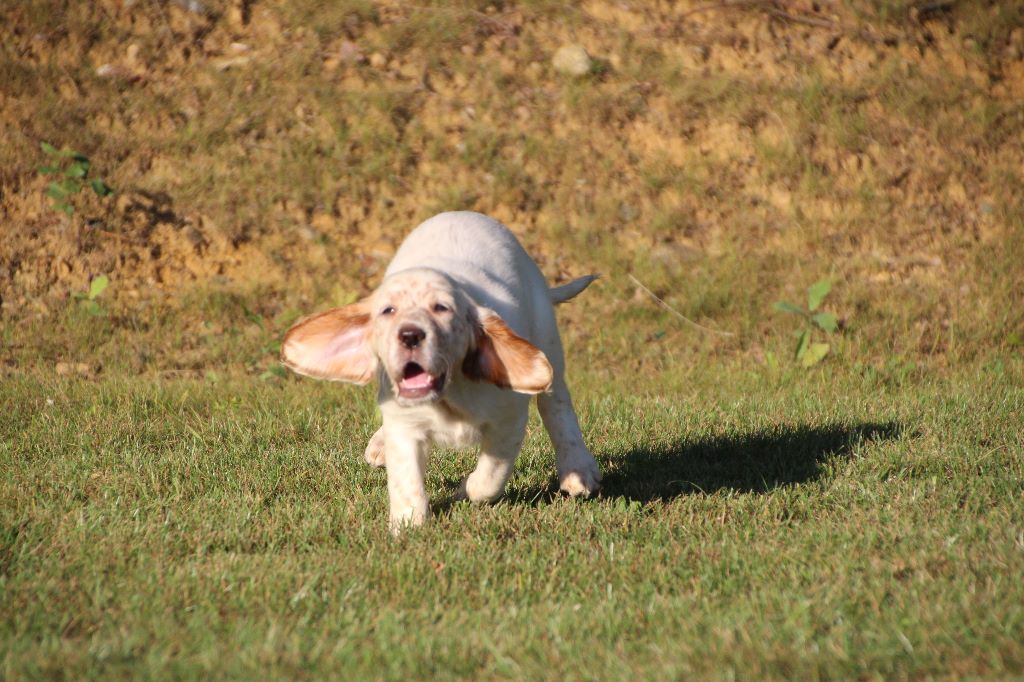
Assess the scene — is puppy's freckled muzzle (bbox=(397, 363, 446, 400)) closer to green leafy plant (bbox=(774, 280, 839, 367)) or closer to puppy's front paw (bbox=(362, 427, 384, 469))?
puppy's front paw (bbox=(362, 427, 384, 469))

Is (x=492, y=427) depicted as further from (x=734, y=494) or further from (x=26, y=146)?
(x=26, y=146)

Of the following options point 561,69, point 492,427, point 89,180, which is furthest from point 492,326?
point 561,69

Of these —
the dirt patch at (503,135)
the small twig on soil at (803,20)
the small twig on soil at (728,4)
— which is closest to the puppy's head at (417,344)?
the dirt patch at (503,135)

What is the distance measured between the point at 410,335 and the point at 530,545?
89 centimetres

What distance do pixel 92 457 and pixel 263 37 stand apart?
578cm

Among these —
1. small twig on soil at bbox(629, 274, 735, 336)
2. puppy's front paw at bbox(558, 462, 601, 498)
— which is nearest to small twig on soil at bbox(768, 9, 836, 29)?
small twig on soil at bbox(629, 274, 735, 336)

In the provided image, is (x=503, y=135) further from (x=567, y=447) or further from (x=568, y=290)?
(x=567, y=447)

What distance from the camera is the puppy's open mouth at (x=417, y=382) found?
3.97 meters

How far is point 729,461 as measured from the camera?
5.30 metres

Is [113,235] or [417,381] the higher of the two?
[417,381]

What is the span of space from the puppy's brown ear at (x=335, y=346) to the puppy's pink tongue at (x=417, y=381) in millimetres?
257

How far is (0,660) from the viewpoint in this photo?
3.12 meters

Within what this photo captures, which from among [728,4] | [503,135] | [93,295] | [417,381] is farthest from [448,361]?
[728,4]

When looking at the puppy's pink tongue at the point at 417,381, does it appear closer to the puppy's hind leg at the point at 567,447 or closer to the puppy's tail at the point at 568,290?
the puppy's hind leg at the point at 567,447
